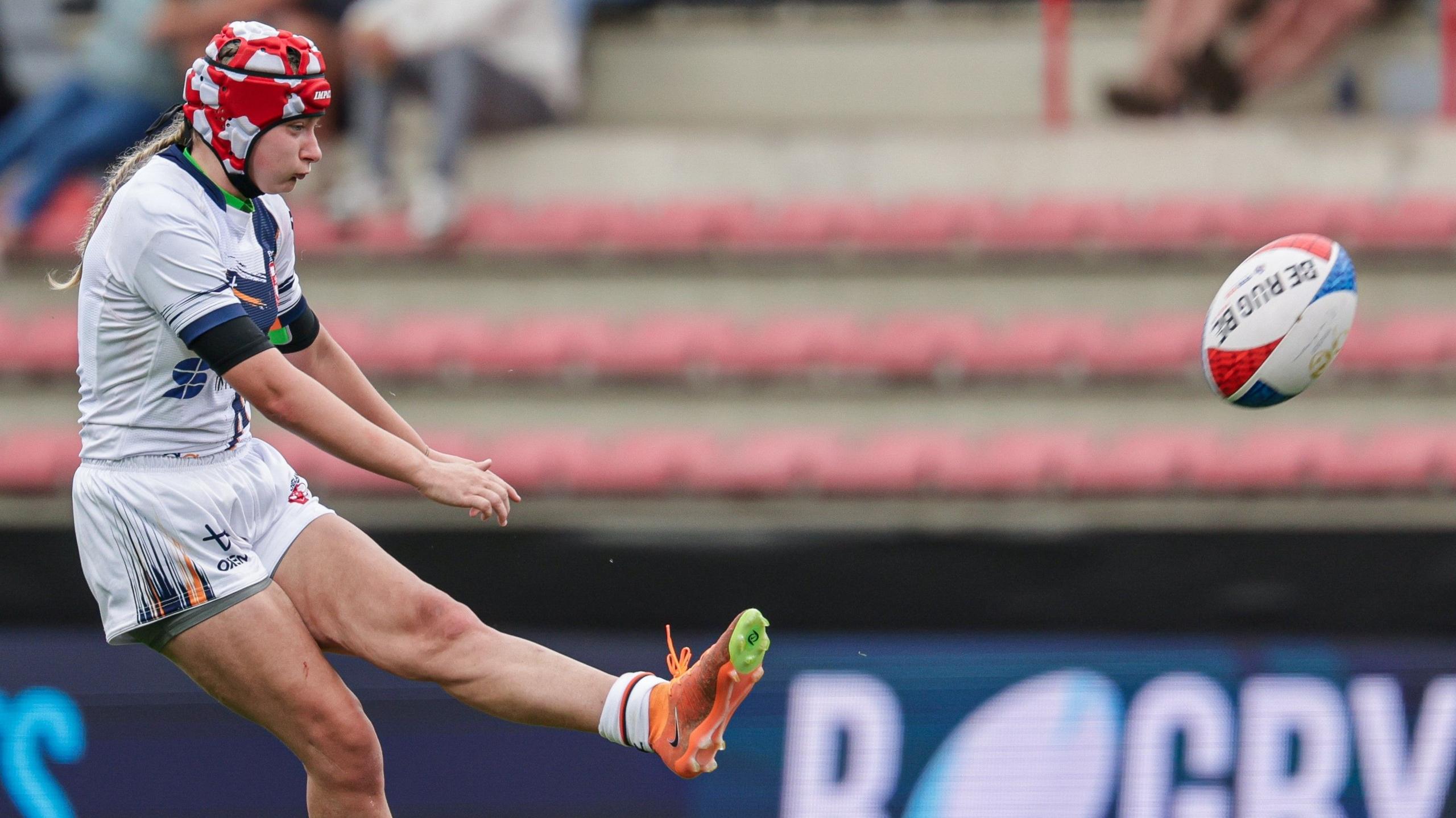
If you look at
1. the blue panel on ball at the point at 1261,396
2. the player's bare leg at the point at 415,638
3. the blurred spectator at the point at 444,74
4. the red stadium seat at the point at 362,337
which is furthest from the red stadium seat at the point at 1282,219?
the player's bare leg at the point at 415,638

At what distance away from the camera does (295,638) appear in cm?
344

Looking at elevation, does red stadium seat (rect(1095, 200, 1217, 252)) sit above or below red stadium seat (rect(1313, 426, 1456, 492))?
above

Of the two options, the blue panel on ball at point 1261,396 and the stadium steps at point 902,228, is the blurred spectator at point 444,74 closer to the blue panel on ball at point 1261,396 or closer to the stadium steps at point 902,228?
the stadium steps at point 902,228

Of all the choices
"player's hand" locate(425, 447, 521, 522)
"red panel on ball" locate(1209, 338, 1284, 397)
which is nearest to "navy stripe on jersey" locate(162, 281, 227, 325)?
"player's hand" locate(425, 447, 521, 522)

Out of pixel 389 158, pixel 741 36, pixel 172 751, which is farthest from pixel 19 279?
pixel 741 36

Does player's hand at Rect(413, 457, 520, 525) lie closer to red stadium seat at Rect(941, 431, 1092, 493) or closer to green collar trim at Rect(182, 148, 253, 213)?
green collar trim at Rect(182, 148, 253, 213)

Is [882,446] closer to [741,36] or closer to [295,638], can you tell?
[741,36]

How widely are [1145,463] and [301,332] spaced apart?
4359 millimetres

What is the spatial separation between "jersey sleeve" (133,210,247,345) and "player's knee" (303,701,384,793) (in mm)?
788

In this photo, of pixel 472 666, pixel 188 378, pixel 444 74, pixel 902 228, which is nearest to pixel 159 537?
pixel 188 378

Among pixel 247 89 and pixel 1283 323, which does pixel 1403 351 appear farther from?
pixel 247 89

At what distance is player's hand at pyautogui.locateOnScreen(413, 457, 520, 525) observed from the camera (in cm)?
322

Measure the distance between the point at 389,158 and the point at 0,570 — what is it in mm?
2763

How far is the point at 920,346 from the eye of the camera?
24.8ft
